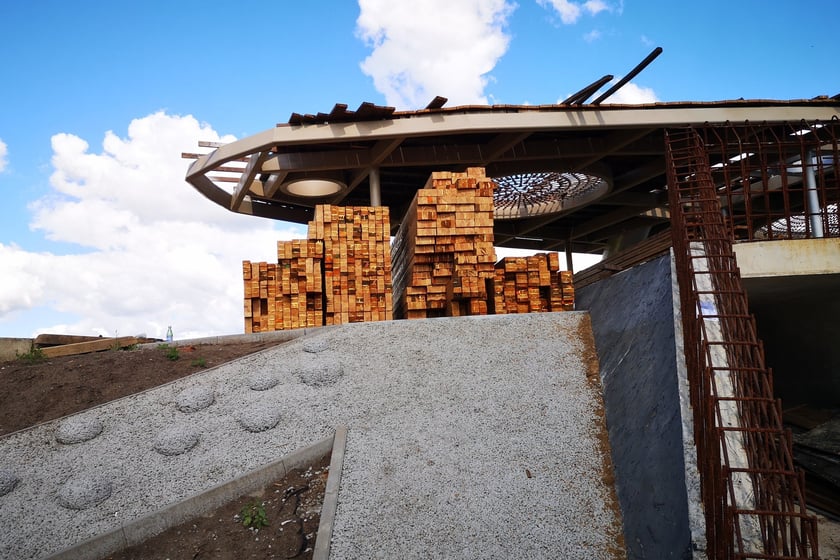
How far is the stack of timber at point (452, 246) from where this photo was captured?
13.7 metres

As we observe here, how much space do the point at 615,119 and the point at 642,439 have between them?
448 inches

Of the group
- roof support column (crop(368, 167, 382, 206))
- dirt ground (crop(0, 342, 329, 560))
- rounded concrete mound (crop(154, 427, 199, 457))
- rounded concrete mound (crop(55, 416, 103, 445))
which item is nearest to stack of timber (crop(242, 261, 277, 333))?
dirt ground (crop(0, 342, 329, 560))

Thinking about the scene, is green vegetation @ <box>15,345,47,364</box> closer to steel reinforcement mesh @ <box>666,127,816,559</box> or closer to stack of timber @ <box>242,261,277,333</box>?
stack of timber @ <box>242,261,277,333</box>

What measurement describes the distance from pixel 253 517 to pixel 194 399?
10.3 feet

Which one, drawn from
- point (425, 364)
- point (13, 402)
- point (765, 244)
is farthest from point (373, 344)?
point (765, 244)

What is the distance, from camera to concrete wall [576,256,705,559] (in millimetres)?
6652

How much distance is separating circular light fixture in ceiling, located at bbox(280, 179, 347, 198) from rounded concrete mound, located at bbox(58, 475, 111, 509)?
13603 millimetres

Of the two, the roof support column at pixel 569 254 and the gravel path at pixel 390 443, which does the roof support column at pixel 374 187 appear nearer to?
the gravel path at pixel 390 443

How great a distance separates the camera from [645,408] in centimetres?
Answer: 808

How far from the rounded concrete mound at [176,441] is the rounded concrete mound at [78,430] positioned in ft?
3.64

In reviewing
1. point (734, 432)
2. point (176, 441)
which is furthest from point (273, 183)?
point (734, 432)

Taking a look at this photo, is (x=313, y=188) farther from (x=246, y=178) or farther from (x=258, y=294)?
(x=258, y=294)

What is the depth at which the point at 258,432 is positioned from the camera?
30.4 feet

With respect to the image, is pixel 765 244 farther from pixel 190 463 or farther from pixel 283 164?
pixel 283 164
